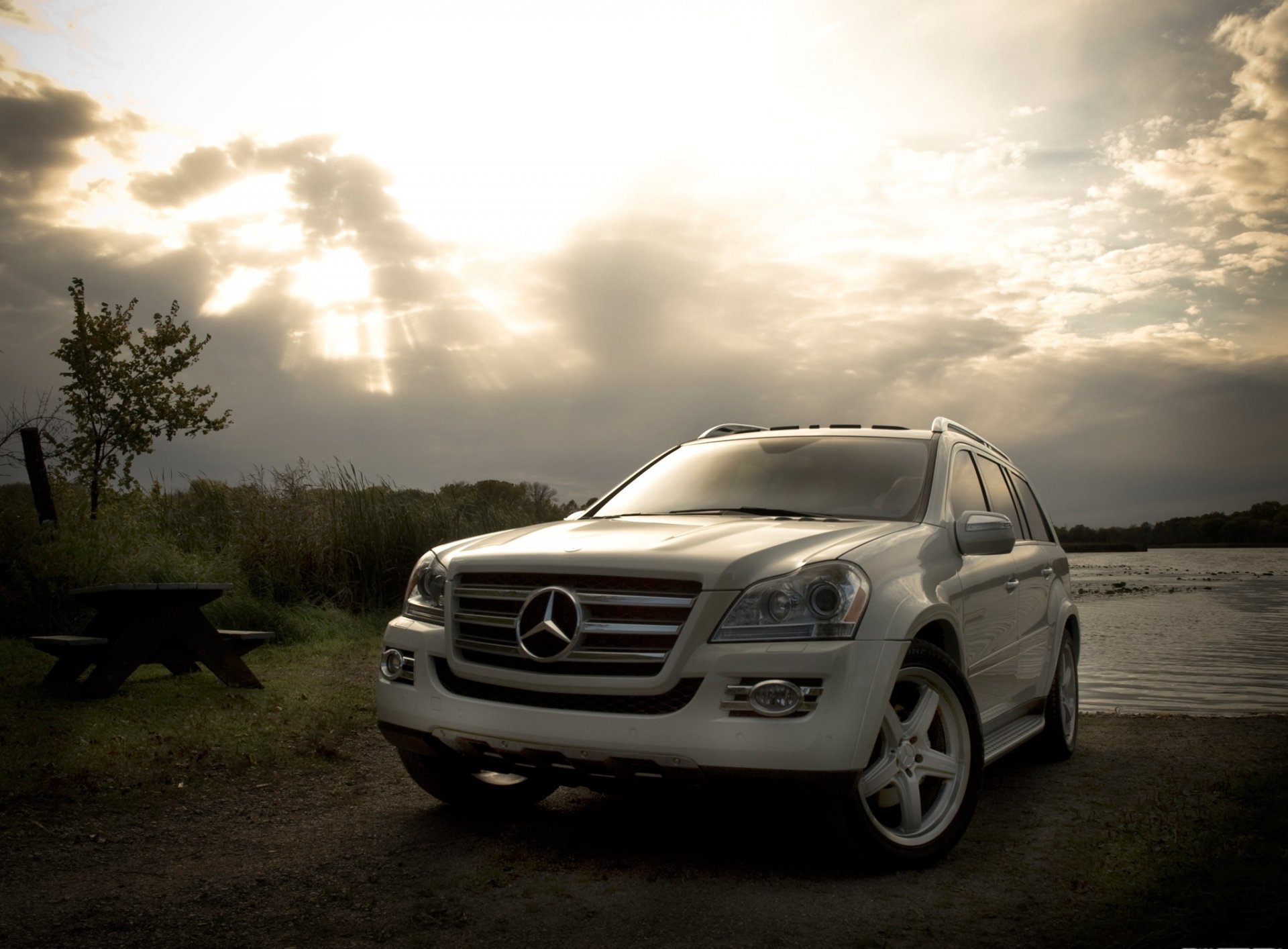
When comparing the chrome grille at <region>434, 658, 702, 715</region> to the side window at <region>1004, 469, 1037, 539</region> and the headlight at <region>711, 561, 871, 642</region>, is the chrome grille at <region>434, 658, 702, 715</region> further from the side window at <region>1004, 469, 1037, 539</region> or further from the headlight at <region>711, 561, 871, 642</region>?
the side window at <region>1004, 469, 1037, 539</region>

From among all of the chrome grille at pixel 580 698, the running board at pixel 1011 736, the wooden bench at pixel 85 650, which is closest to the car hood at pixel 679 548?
the chrome grille at pixel 580 698

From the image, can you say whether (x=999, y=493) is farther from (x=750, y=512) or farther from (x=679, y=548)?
(x=679, y=548)

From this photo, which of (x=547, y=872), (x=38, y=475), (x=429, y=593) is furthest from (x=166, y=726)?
(x=38, y=475)

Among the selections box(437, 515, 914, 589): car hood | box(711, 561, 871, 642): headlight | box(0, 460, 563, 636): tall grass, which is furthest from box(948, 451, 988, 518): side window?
box(0, 460, 563, 636): tall grass

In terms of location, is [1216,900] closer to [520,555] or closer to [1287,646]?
[520,555]

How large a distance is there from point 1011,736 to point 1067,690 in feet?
4.55

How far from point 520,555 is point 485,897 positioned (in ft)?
4.14

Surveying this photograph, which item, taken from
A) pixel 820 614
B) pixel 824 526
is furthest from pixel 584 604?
pixel 824 526

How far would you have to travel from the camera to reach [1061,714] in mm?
6293

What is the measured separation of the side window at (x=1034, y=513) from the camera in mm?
6734

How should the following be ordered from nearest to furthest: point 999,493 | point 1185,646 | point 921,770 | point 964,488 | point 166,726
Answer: point 921,770
point 964,488
point 999,493
point 166,726
point 1185,646

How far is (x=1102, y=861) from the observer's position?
4070 millimetres

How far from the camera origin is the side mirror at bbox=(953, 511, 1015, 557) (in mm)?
4648

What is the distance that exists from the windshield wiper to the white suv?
0.02 metres
